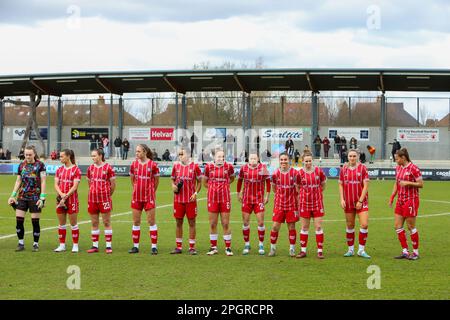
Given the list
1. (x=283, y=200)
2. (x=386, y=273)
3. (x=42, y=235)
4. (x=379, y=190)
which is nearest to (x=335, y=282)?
(x=386, y=273)

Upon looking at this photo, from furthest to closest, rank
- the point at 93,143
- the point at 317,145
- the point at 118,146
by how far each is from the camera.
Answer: the point at 93,143 < the point at 118,146 < the point at 317,145

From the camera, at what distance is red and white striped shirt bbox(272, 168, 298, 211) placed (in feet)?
43.7

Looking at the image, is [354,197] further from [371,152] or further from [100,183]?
[371,152]

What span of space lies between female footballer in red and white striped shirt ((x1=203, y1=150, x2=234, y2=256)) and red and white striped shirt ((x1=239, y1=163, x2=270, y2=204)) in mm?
349

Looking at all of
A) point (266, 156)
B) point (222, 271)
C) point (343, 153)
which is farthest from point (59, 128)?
point (222, 271)

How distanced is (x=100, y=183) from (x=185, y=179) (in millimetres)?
1761

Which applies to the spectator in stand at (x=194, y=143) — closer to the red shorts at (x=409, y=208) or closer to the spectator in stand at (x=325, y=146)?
the spectator in stand at (x=325, y=146)

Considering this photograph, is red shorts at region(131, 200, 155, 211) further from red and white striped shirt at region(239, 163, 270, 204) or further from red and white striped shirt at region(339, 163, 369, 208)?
red and white striped shirt at region(339, 163, 369, 208)

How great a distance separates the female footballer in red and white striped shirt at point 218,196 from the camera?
13.6m

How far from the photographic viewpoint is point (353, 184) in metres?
13.3

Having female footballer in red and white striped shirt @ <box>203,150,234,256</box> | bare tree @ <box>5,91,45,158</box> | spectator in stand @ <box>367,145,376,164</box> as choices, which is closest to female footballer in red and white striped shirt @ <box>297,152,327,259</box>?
female footballer in red and white striped shirt @ <box>203,150,234,256</box>

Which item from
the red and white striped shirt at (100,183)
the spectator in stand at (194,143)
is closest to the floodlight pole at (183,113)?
the spectator in stand at (194,143)

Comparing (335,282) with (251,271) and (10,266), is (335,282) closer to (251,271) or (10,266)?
(251,271)

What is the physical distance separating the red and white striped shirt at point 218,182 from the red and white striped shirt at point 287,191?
104 centimetres
